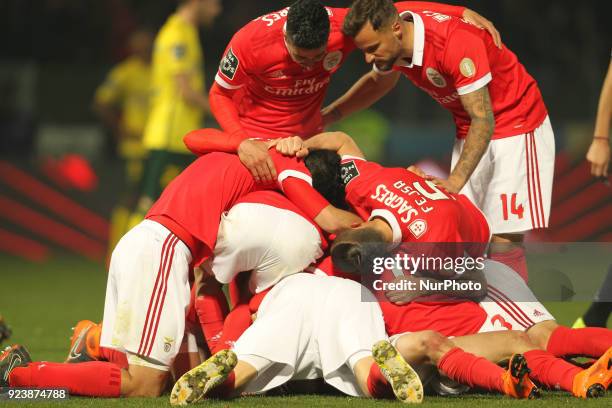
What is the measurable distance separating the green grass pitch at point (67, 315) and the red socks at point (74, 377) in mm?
67

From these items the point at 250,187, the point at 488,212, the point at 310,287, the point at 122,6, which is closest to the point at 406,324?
the point at 310,287

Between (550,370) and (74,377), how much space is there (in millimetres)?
1754

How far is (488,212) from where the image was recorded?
550 centimetres

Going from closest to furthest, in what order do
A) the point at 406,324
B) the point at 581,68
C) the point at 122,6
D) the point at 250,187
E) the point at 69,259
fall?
the point at 406,324, the point at 250,187, the point at 69,259, the point at 581,68, the point at 122,6

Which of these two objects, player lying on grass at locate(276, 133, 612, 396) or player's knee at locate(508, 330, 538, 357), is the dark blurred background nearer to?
player lying on grass at locate(276, 133, 612, 396)

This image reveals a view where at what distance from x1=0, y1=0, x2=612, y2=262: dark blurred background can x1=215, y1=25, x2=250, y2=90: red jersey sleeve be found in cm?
474

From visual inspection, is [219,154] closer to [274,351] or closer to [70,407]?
[274,351]

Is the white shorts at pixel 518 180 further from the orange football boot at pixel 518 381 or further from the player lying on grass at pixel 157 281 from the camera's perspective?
the orange football boot at pixel 518 381

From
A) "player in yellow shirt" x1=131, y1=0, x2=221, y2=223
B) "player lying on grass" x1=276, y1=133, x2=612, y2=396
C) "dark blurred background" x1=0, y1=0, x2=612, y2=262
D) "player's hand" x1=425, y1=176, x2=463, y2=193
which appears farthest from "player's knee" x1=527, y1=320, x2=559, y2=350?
"dark blurred background" x1=0, y1=0, x2=612, y2=262

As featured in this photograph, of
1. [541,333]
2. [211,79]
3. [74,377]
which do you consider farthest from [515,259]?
[211,79]

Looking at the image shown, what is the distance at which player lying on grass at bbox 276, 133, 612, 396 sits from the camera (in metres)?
4.32

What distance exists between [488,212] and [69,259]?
615 centimetres

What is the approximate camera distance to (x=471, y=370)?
13.1ft

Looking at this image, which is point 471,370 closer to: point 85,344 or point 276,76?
Answer: point 85,344
